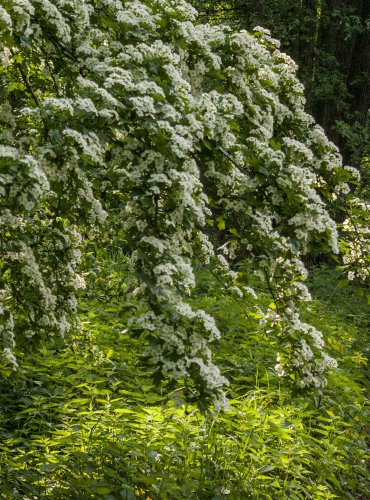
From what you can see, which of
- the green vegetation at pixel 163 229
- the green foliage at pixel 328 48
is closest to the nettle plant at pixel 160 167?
the green vegetation at pixel 163 229

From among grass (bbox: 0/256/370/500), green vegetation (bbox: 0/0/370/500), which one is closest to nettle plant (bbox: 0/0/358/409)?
green vegetation (bbox: 0/0/370/500)

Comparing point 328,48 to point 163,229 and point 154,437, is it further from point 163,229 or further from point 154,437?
point 163,229

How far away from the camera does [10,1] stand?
3.36m

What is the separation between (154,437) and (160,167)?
2.21 meters

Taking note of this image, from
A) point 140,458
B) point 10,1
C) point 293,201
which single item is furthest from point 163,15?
point 140,458

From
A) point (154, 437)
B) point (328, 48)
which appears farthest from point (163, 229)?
point (328, 48)

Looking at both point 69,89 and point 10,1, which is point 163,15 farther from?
point 10,1

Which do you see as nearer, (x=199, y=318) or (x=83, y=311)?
(x=199, y=318)

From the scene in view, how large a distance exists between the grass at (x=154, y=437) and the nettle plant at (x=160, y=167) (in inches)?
12.7

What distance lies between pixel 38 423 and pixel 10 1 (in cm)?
334

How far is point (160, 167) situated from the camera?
3426 mm

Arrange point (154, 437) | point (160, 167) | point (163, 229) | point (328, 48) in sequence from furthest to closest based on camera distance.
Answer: point (328, 48) < point (154, 437) < point (163, 229) < point (160, 167)

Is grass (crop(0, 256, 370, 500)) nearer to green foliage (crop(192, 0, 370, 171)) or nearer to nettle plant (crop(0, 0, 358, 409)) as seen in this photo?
nettle plant (crop(0, 0, 358, 409))

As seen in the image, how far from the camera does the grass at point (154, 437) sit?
4574 mm
